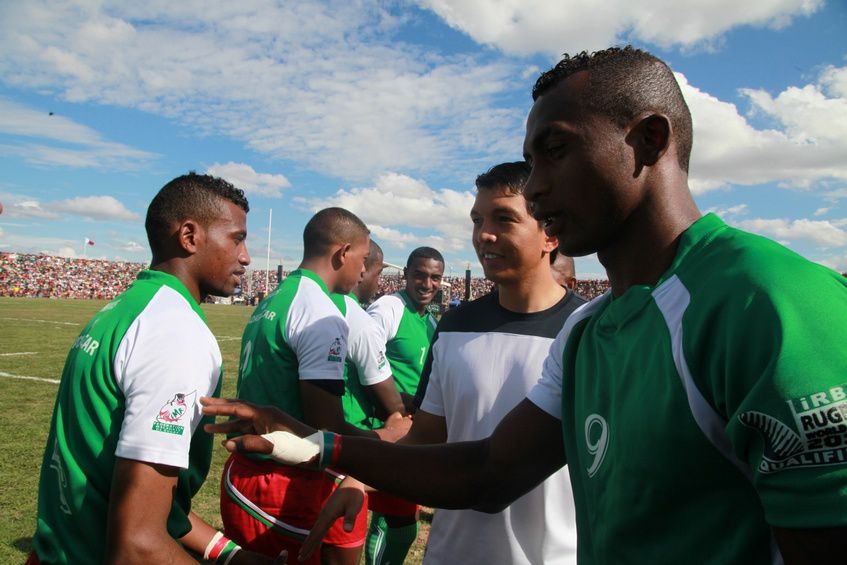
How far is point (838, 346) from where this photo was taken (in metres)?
0.91

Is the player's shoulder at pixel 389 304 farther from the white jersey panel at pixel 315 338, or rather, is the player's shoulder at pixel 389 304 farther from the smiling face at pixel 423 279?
the white jersey panel at pixel 315 338

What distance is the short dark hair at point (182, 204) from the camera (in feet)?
9.45

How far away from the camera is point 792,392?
91 cm

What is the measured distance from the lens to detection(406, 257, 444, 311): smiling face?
7.00m

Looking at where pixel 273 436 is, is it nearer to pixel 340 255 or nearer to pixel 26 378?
pixel 340 255

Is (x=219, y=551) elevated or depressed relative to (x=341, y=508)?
depressed

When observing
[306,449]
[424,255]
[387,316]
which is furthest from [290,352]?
[424,255]

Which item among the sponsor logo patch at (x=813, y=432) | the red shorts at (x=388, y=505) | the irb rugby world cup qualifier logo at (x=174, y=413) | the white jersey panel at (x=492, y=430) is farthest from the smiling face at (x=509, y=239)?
the red shorts at (x=388, y=505)

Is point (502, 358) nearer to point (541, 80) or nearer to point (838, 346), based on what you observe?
point (541, 80)

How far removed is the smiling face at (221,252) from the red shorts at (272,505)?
3.97 feet

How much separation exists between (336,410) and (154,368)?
164cm

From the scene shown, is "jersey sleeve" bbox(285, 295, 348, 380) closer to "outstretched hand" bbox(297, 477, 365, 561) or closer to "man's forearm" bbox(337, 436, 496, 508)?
"outstretched hand" bbox(297, 477, 365, 561)

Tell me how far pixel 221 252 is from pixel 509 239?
148 cm

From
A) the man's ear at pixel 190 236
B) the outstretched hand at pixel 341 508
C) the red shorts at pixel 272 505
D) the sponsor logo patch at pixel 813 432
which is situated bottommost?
the red shorts at pixel 272 505
